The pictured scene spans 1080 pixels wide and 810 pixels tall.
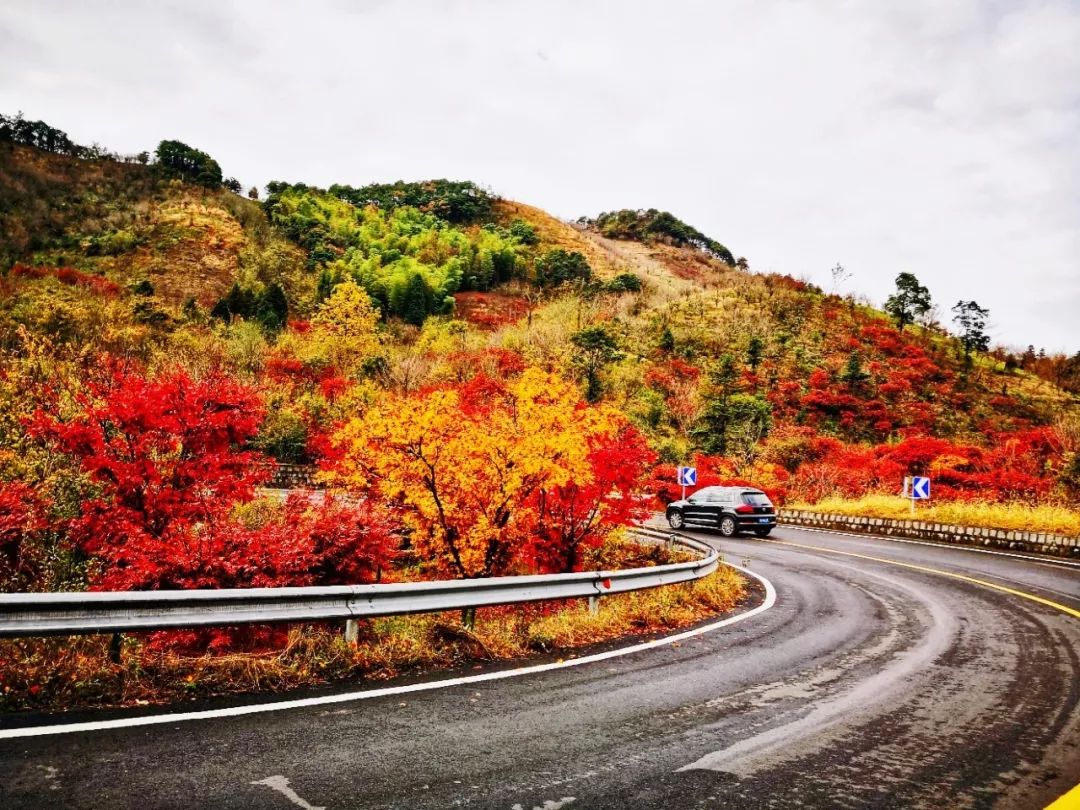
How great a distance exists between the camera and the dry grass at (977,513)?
61.4 feet

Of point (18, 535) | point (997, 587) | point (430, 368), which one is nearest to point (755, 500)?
point (997, 587)

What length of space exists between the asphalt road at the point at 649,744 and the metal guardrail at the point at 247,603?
0.89 meters

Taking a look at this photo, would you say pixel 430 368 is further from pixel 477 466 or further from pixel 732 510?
pixel 477 466

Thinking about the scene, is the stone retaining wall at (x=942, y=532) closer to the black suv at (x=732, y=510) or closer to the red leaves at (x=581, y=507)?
the black suv at (x=732, y=510)

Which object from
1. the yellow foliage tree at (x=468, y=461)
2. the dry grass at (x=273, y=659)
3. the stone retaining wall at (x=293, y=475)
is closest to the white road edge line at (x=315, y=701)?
the dry grass at (x=273, y=659)

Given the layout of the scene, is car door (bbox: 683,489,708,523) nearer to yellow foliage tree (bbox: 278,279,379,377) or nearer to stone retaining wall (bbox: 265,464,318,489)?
stone retaining wall (bbox: 265,464,318,489)

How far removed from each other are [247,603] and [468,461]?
559 cm

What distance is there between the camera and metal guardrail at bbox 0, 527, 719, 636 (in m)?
4.29

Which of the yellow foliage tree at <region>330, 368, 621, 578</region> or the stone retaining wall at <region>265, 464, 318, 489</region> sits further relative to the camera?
the stone retaining wall at <region>265, 464, 318, 489</region>

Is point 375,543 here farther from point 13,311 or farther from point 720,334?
point 720,334

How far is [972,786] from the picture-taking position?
12.6 ft

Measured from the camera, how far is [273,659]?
521cm

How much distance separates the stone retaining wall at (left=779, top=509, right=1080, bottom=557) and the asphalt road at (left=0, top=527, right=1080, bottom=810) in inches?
496

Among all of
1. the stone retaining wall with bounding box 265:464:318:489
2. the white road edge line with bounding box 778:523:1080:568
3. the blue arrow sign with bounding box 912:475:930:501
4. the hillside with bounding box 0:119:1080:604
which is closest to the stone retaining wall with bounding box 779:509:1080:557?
the white road edge line with bounding box 778:523:1080:568
